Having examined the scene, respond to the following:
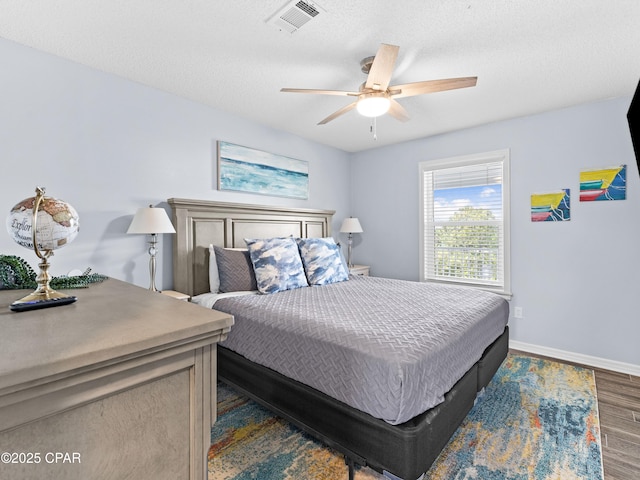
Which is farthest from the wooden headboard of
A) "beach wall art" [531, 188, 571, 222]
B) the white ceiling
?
"beach wall art" [531, 188, 571, 222]

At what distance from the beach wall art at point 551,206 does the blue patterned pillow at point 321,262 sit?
6.76 feet

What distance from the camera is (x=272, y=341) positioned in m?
1.89

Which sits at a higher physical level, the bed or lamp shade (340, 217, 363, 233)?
lamp shade (340, 217, 363, 233)

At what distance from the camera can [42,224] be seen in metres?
0.86

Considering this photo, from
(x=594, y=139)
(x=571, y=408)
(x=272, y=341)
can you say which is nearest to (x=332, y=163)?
(x=594, y=139)

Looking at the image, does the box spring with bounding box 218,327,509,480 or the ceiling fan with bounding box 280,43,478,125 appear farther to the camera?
the ceiling fan with bounding box 280,43,478,125

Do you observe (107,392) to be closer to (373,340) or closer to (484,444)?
(373,340)

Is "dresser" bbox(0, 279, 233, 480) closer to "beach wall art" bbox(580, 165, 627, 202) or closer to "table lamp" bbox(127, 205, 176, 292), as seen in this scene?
"table lamp" bbox(127, 205, 176, 292)

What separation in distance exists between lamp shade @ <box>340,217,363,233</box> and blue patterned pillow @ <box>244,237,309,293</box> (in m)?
1.39

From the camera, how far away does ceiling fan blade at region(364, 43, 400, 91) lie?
1.73m

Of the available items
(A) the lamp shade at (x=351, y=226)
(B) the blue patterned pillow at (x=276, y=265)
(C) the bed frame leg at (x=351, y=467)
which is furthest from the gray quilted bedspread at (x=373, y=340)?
(A) the lamp shade at (x=351, y=226)

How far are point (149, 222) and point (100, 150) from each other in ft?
2.21

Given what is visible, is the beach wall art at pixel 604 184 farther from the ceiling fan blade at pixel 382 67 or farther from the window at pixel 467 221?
the ceiling fan blade at pixel 382 67

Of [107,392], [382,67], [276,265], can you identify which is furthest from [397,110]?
[107,392]
